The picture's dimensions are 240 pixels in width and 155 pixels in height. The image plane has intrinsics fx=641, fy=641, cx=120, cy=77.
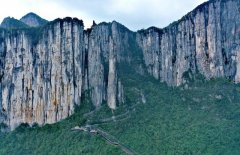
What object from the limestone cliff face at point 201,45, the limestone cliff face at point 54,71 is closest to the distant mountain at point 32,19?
the limestone cliff face at point 54,71

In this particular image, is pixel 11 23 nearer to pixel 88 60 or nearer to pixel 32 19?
pixel 32 19

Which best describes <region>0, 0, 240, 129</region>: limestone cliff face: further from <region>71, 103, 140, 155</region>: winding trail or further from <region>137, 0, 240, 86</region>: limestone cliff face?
<region>71, 103, 140, 155</region>: winding trail

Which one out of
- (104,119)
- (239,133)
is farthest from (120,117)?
(239,133)

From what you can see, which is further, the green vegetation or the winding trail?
the winding trail

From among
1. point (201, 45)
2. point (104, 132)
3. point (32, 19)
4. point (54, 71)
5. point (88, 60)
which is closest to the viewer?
point (104, 132)

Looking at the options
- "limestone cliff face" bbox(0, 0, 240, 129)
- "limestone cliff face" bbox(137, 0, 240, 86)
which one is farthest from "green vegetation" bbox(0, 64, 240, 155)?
"limestone cliff face" bbox(137, 0, 240, 86)

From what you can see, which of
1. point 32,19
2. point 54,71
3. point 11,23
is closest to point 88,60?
point 54,71

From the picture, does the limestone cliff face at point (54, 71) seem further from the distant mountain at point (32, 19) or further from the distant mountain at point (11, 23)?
the distant mountain at point (32, 19)
